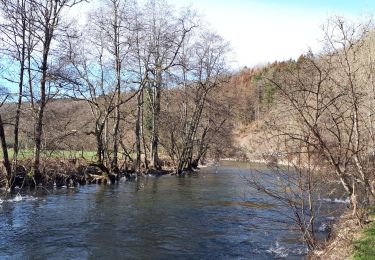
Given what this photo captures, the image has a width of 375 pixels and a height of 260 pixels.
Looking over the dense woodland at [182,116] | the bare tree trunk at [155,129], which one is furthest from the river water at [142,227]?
the bare tree trunk at [155,129]

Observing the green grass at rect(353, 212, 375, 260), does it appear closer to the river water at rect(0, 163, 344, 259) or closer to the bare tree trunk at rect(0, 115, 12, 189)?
the river water at rect(0, 163, 344, 259)

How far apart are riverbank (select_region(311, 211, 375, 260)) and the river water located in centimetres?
163

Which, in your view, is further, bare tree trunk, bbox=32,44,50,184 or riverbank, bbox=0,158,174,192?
bare tree trunk, bbox=32,44,50,184

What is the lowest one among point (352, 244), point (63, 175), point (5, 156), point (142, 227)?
point (142, 227)

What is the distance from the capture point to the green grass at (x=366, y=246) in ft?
24.2

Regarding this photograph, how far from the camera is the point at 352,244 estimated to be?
8.24m

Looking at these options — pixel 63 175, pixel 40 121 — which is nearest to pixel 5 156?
pixel 40 121

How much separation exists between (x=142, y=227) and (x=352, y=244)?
7001 millimetres

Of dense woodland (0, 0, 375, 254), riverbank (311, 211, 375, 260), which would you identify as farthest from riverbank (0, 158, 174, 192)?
riverbank (311, 211, 375, 260)

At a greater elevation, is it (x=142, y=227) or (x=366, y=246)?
(x=366, y=246)

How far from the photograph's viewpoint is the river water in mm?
10570

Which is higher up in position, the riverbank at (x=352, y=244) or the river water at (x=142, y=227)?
the riverbank at (x=352, y=244)

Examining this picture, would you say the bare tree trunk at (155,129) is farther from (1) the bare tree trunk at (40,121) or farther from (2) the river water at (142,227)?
(2) the river water at (142,227)

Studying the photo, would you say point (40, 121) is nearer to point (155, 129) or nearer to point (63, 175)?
point (63, 175)
